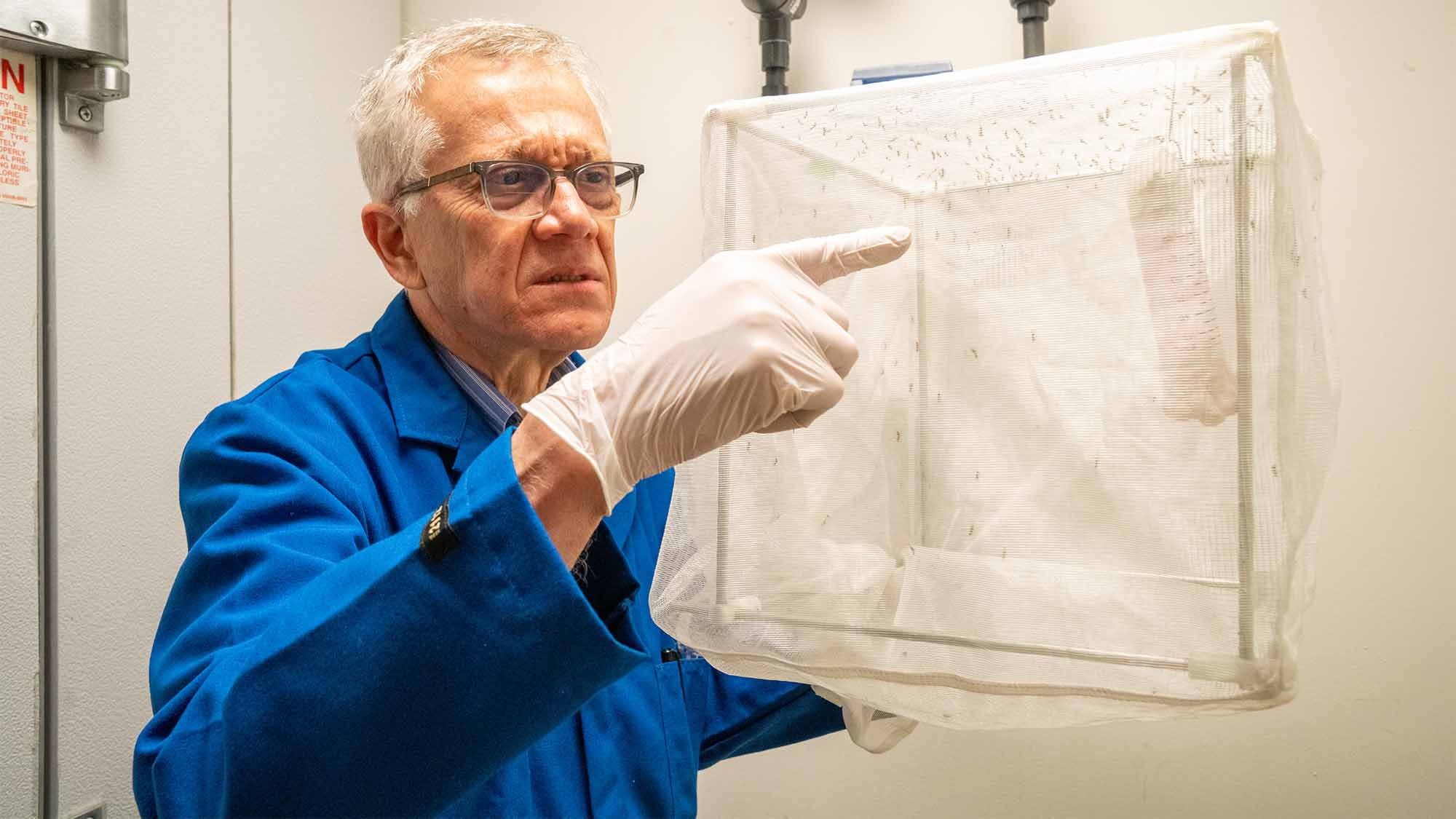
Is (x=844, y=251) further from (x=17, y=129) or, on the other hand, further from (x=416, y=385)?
(x=17, y=129)

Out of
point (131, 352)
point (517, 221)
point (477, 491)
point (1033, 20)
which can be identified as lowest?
point (477, 491)

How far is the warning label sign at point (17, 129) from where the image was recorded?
1198mm

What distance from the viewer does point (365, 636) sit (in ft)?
2.10

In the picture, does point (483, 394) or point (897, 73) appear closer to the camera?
point (897, 73)

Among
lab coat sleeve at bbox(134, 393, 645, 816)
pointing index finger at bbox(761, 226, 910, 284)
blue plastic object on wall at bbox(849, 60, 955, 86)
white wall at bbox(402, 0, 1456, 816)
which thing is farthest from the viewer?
white wall at bbox(402, 0, 1456, 816)

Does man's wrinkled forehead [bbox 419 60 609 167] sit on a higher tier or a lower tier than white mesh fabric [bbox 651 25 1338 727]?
higher

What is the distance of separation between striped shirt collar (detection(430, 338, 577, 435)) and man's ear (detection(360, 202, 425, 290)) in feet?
0.28

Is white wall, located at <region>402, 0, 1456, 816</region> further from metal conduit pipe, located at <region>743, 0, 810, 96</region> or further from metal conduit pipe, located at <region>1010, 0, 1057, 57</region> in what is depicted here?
metal conduit pipe, located at <region>743, 0, 810, 96</region>

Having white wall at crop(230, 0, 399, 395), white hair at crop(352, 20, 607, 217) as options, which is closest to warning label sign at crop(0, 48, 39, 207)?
white wall at crop(230, 0, 399, 395)

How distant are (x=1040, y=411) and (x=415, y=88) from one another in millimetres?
753

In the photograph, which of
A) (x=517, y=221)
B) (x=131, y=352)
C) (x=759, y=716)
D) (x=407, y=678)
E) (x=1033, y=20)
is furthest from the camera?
(x=1033, y=20)

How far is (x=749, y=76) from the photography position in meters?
1.71

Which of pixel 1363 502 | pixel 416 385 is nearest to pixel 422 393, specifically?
pixel 416 385

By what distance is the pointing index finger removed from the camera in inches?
29.1
